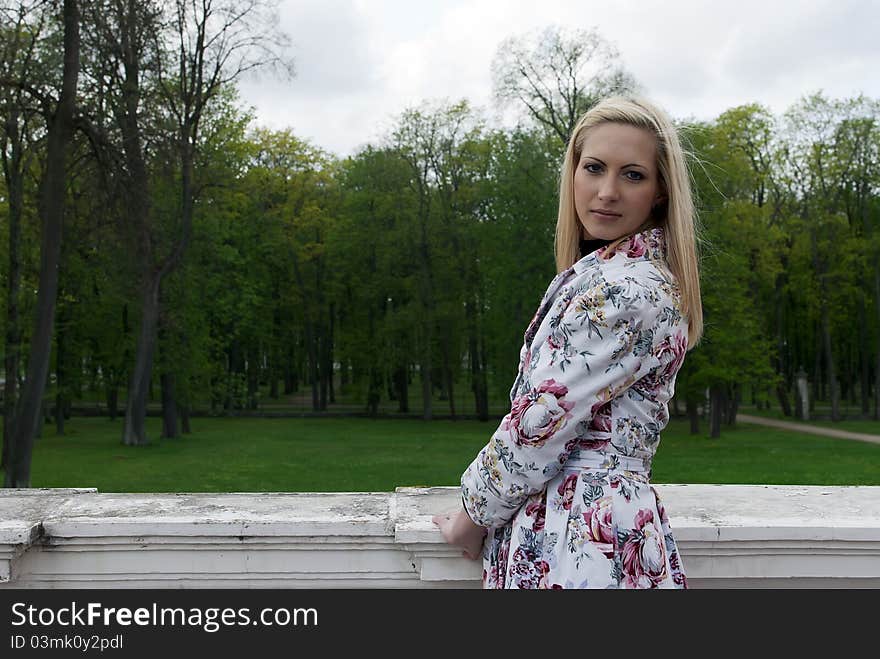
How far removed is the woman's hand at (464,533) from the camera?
200 cm

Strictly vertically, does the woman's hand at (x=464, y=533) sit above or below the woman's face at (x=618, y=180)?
below

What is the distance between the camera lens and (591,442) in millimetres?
1890

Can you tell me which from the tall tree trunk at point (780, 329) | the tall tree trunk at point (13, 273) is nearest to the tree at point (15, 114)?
the tall tree trunk at point (13, 273)

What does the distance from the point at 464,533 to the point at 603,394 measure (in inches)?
18.3

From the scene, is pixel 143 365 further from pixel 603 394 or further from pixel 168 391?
pixel 603 394

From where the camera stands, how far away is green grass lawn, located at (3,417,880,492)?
17.0m

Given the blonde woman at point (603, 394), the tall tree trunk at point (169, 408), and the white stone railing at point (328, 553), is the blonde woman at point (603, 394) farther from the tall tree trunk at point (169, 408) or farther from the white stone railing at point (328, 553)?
the tall tree trunk at point (169, 408)

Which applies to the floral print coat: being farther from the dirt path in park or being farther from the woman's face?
the dirt path in park

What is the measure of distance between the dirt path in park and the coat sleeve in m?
27.4

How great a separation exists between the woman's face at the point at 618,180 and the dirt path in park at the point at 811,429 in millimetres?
27309

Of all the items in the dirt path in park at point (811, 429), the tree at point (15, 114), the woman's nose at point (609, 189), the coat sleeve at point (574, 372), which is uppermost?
the tree at point (15, 114)

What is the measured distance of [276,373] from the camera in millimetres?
42375
